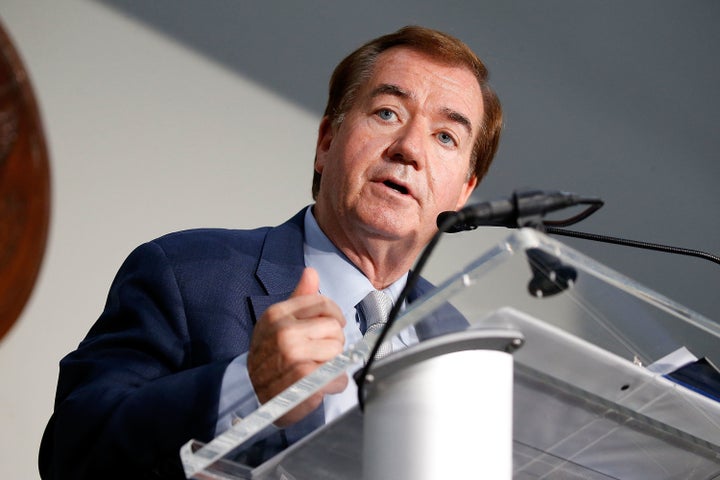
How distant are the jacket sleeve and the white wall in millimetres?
414

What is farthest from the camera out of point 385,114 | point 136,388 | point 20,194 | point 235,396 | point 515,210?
point 385,114

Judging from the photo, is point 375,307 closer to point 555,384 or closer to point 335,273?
point 335,273

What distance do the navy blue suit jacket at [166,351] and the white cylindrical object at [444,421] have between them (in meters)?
0.04

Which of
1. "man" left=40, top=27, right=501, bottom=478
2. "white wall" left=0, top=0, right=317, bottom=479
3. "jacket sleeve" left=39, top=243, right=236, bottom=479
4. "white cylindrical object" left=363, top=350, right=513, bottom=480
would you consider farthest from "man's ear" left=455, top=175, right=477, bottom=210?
"white cylindrical object" left=363, top=350, right=513, bottom=480

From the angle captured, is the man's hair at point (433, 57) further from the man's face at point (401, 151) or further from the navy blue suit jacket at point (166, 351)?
the navy blue suit jacket at point (166, 351)

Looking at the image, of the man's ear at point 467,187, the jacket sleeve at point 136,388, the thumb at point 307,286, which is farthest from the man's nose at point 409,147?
the thumb at point 307,286

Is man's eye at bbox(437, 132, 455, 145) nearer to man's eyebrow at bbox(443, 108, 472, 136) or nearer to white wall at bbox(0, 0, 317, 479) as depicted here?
man's eyebrow at bbox(443, 108, 472, 136)

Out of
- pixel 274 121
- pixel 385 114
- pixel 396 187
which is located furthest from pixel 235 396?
pixel 274 121

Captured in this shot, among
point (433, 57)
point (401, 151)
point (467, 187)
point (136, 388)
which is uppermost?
point (433, 57)

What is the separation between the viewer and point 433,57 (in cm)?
192

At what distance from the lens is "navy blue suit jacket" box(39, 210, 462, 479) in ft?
3.60

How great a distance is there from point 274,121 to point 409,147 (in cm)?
62

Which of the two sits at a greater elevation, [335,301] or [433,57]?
[433,57]

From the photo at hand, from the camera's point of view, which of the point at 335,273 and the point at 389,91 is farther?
the point at 389,91
